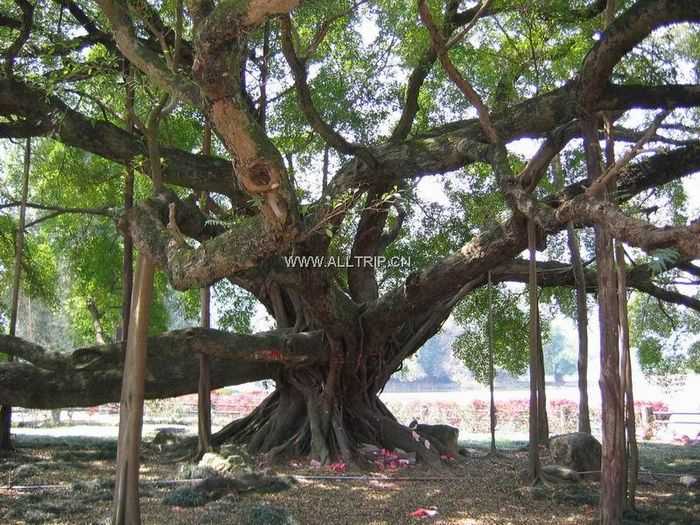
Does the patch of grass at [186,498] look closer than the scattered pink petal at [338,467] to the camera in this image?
Yes

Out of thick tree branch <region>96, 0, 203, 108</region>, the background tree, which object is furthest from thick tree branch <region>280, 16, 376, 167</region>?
the background tree

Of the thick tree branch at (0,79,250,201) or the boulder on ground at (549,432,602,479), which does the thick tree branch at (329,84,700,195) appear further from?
the boulder on ground at (549,432,602,479)

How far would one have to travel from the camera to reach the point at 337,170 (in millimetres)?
9727

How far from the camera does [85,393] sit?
29.6 feet

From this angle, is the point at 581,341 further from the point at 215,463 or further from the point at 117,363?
the point at 117,363

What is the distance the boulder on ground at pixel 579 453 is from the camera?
811cm

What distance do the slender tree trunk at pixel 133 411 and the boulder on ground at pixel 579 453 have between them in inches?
203

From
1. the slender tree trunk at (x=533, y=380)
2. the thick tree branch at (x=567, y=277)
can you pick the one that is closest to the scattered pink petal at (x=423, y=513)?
the slender tree trunk at (x=533, y=380)

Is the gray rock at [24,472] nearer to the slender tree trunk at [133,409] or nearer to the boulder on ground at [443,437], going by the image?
the slender tree trunk at [133,409]

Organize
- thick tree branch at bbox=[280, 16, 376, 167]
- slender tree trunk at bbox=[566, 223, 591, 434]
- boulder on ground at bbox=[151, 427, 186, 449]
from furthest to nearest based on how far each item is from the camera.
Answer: boulder on ground at bbox=[151, 427, 186, 449] → slender tree trunk at bbox=[566, 223, 591, 434] → thick tree branch at bbox=[280, 16, 376, 167]

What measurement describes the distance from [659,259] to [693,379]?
2345 inches

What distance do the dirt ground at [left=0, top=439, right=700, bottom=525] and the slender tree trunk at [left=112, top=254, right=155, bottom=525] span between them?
2.07 ft

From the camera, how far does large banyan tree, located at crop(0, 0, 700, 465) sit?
15.8 feet

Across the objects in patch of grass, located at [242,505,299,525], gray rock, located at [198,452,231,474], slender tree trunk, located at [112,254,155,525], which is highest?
slender tree trunk, located at [112,254,155,525]
